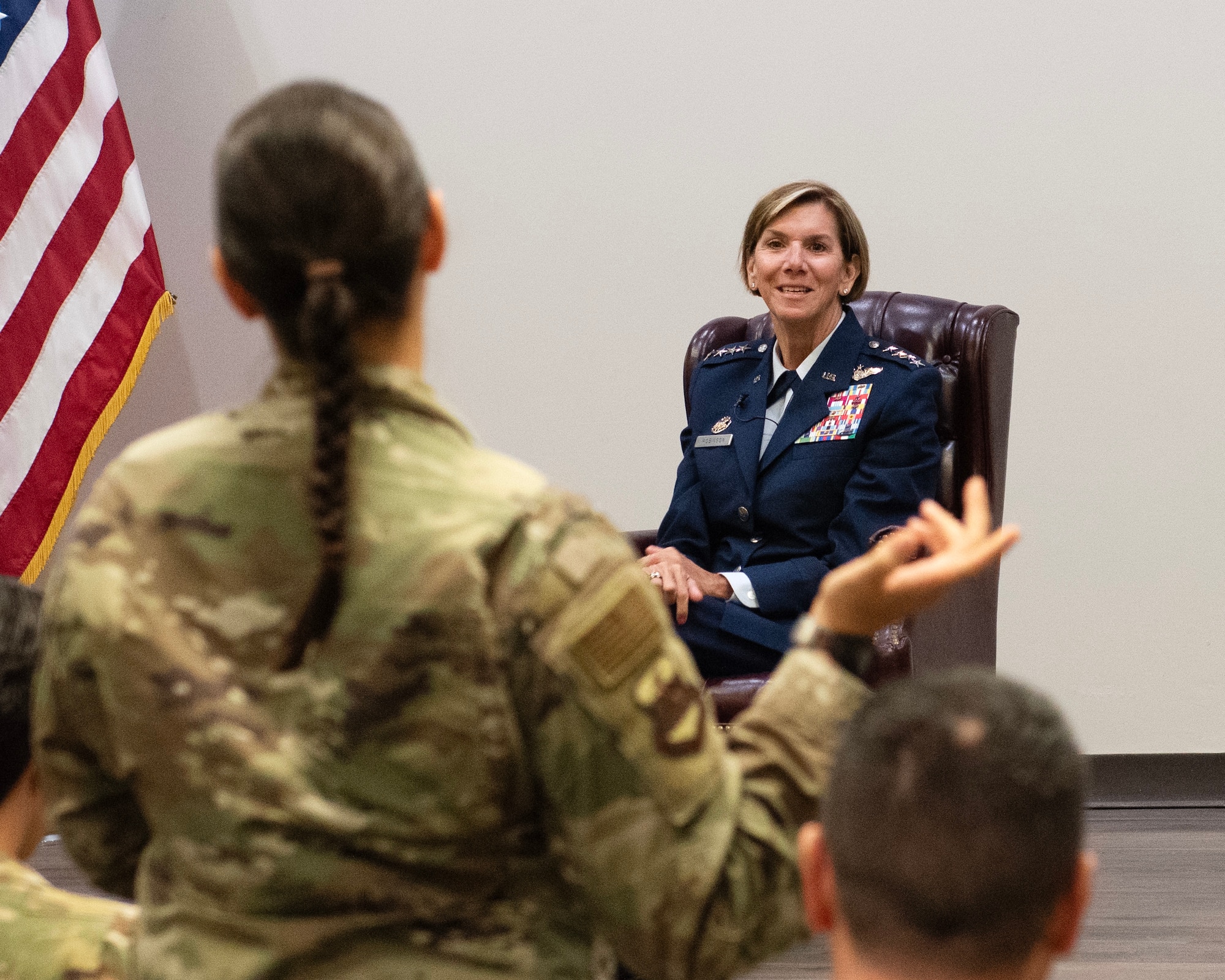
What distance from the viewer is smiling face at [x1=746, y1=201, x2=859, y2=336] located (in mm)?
2764

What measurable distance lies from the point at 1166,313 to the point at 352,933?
326 cm

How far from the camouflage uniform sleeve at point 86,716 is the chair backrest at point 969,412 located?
198 cm

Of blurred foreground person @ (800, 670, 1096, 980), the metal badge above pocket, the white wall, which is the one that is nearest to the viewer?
blurred foreground person @ (800, 670, 1096, 980)

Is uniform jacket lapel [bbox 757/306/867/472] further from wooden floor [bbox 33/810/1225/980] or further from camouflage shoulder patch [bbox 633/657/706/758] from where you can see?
camouflage shoulder patch [bbox 633/657/706/758]

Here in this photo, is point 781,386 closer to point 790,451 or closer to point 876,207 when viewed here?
point 790,451

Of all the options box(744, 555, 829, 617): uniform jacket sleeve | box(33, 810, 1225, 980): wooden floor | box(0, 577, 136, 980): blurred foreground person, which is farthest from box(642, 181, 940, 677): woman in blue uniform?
box(0, 577, 136, 980): blurred foreground person

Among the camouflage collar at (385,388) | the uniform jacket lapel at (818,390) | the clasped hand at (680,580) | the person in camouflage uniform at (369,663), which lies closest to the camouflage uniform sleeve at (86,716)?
the person in camouflage uniform at (369,663)

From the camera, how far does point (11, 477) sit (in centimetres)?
315

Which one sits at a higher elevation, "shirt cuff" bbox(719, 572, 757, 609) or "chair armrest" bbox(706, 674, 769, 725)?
"shirt cuff" bbox(719, 572, 757, 609)

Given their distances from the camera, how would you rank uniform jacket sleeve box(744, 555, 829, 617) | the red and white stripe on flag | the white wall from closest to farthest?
uniform jacket sleeve box(744, 555, 829, 617) → the red and white stripe on flag → the white wall

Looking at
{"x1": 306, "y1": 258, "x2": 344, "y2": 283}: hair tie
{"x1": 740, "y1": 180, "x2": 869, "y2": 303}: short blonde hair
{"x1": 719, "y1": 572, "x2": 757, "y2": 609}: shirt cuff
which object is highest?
{"x1": 740, "y1": 180, "x2": 869, "y2": 303}: short blonde hair

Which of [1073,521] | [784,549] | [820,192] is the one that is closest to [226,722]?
[784,549]

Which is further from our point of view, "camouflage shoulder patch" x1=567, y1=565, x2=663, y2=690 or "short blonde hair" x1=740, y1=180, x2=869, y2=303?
"short blonde hair" x1=740, y1=180, x2=869, y2=303

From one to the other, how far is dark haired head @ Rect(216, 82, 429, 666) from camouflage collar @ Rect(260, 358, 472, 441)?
16 millimetres
